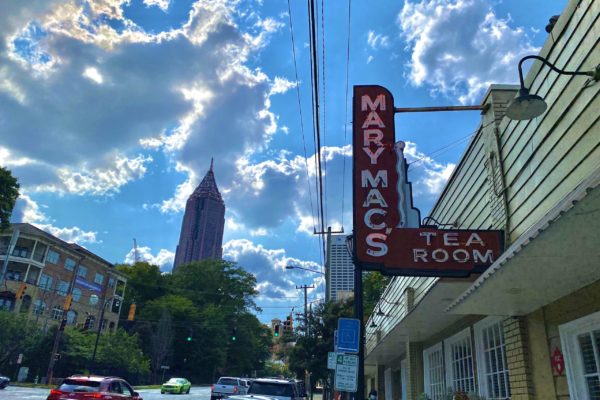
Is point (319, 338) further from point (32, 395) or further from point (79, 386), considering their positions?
point (79, 386)

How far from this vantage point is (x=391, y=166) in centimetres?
881

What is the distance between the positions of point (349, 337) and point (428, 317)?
426 cm

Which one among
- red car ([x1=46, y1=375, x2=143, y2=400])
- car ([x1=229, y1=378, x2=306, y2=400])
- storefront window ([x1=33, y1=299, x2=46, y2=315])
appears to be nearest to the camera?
red car ([x1=46, y1=375, x2=143, y2=400])

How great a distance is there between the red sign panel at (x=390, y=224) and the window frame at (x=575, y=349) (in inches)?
62.1

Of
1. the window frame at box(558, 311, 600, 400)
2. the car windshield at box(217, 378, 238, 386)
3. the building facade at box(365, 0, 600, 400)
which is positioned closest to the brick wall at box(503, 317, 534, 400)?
the building facade at box(365, 0, 600, 400)

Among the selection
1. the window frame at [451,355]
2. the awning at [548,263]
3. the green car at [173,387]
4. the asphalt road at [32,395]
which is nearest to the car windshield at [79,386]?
the window frame at [451,355]

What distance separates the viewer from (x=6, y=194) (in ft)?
108

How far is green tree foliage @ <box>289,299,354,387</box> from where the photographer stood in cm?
3209

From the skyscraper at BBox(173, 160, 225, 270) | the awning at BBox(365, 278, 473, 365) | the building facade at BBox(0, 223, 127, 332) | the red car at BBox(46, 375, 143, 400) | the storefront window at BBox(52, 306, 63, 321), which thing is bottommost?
the red car at BBox(46, 375, 143, 400)

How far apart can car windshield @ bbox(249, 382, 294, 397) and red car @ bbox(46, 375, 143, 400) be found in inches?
142

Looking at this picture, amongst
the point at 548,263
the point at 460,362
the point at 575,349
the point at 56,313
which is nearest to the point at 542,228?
the point at 548,263

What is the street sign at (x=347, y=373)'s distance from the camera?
304 inches

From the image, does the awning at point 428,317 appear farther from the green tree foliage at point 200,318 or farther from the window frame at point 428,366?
the green tree foliage at point 200,318

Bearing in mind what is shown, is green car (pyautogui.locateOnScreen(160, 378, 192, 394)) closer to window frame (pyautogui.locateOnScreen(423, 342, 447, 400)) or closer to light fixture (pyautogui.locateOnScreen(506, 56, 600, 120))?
window frame (pyautogui.locateOnScreen(423, 342, 447, 400))
